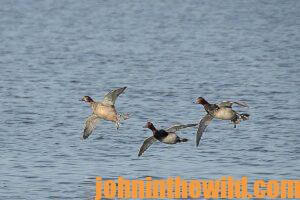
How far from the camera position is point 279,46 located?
93.9 meters

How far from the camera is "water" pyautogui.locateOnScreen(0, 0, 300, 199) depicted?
38.3 metres

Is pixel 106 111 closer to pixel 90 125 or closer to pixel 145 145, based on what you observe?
pixel 90 125

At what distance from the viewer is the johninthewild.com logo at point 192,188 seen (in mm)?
34781

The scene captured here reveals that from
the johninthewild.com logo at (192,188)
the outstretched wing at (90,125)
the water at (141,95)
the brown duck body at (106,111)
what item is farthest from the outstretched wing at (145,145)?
the water at (141,95)

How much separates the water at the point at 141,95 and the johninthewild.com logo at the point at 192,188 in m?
0.57

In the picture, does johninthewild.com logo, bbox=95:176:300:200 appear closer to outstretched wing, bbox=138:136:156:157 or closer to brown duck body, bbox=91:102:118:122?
outstretched wing, bbox=138:136:156:157

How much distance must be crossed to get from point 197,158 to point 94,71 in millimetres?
33794

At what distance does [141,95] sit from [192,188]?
75.9 feet

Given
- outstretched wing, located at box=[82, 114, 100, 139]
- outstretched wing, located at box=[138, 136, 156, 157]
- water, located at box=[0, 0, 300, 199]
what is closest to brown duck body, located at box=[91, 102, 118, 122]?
outstretched wing, located at box=[82, 114, 100, 139]

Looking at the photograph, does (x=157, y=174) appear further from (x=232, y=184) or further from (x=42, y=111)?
(x=42, y=111)

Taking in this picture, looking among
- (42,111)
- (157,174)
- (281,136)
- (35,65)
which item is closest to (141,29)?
(35,65)

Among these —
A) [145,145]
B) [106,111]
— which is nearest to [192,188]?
[145,145]

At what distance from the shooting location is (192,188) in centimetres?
3556

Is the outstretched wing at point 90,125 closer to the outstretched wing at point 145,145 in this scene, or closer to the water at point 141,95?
the outstretched wing at point 145,145
